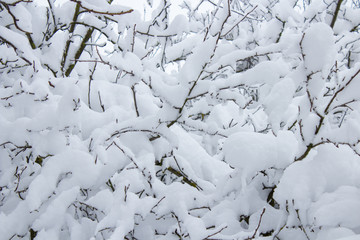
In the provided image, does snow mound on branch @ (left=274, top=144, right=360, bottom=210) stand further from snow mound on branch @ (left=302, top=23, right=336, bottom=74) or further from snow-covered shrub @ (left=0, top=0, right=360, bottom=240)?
snow mound on branch @ (left=302, top=23, right=336, bottom=74)

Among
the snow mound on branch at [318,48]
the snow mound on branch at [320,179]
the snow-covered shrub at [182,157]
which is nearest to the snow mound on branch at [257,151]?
the snow-covered shrub at [182,157]

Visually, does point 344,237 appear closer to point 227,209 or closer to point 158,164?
point 227,209

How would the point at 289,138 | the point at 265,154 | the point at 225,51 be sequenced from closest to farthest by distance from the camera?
the point at 265,154 → the point at 289,138 → the point at 225,51

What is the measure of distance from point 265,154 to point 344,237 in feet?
1.44

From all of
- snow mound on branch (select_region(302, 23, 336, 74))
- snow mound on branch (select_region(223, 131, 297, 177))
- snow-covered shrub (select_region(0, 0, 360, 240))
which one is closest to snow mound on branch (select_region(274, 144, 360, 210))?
snow-covered shrub (select_region(0, 0, 360, 240))

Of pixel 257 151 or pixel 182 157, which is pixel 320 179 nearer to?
pixel 257 151

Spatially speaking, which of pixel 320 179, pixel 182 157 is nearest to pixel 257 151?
pixel 320 179

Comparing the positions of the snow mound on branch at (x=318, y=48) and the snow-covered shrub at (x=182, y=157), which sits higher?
the snow mound on branch at (x=318, y=48)

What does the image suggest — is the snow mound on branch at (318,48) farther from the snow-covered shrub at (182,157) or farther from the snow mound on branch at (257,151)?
the snow mound on branch at (257,151)

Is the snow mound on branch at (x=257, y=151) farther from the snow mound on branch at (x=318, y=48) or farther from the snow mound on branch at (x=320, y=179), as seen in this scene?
the snow mound on branch at (x=318, y=48)

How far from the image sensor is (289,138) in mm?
1461

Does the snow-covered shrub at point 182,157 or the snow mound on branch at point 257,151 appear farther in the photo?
the snow mound on branch at point 257,151

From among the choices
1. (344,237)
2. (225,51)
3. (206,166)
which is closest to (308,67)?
(344,237)

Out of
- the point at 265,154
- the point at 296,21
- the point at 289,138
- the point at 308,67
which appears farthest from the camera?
the point at 296,21
